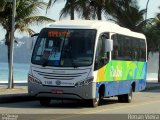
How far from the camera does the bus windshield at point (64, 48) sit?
822 inches

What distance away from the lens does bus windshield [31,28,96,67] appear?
68.5 feet

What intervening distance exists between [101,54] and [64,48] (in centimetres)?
153

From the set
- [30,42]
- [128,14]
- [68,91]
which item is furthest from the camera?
[128,14]

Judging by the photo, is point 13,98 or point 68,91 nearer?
point 68,91

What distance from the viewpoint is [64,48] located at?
21.1 m

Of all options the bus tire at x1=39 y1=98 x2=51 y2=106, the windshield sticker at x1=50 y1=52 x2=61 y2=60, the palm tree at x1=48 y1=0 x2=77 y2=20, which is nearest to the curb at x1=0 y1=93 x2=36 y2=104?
the bus tire at x1=39 y1=98 x2=51 y2=106

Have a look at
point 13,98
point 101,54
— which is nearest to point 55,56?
point 101,54

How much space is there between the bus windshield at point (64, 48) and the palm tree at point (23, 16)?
10.5 m

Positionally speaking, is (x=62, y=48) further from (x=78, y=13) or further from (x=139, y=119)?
(x=78, y=13)

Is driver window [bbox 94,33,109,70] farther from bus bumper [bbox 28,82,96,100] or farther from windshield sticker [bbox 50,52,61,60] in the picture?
windshield sticker [bbox 50,52,61,60]

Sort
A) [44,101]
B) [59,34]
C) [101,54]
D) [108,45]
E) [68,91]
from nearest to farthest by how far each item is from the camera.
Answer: [68,91]
[59,34]
[108,45]
[101,54]
[44,101]

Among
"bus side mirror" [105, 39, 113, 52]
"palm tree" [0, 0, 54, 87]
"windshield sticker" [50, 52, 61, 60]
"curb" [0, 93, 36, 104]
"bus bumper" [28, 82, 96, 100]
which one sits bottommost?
"curb" [0, 93, 36, 104]

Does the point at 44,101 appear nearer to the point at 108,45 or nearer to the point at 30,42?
the point at 30,42

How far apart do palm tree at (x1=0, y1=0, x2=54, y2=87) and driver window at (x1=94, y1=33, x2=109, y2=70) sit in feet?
35.1
